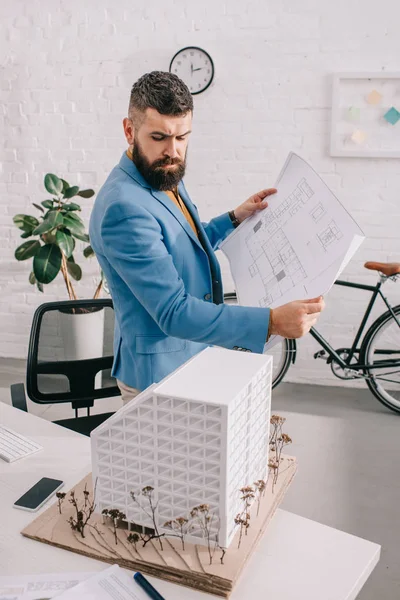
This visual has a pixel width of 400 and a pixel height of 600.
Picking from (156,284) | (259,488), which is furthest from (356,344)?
(259,488)

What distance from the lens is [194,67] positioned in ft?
11.8

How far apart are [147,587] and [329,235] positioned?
852 mm

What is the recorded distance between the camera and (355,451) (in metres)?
3.15

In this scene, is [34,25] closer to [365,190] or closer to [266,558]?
[365,190]

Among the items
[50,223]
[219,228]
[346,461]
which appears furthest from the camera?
[50,223]

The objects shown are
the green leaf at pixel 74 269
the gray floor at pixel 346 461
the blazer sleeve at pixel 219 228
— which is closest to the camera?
the blazer sleeve at pixel 219 228

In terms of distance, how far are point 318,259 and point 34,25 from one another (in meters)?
3.03

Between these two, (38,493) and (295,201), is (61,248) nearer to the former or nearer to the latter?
(295,201)

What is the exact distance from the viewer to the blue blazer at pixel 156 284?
1546 mm

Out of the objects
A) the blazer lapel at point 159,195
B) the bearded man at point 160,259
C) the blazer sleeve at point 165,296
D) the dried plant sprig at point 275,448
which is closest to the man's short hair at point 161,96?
the bearded man at point 160,259

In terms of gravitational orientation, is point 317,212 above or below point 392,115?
below

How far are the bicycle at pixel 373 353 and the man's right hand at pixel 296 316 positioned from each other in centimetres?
201

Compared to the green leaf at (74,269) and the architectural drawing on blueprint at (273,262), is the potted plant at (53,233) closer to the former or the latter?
the green leaf at (74,269)

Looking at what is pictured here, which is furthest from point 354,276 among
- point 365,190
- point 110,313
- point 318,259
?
point 318,259
